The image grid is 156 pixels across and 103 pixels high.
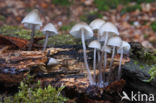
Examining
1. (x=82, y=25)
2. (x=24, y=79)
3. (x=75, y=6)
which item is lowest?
(x=24, y=79)

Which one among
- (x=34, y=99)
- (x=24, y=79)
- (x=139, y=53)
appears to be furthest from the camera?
(x=139, y=53)

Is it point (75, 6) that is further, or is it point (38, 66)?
point (75, 6)

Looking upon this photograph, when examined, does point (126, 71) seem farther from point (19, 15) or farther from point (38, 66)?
point (19, 15)

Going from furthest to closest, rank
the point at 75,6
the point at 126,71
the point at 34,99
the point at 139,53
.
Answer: the point at 75,6 < the point at 139,53 < the point at 126,71 < the point at 34,99

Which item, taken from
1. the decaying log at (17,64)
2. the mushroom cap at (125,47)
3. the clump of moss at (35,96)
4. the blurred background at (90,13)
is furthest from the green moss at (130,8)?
the clump of moss at (35,96)

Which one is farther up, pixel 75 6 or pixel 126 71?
pixel 75 6

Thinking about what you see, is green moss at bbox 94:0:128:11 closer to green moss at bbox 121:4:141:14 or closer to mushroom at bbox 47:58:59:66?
green moss at bbox 121:4:141:14

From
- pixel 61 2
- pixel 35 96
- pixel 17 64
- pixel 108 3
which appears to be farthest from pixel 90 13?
pixel 35 96

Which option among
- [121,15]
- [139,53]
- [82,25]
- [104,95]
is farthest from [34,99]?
[121,15]
